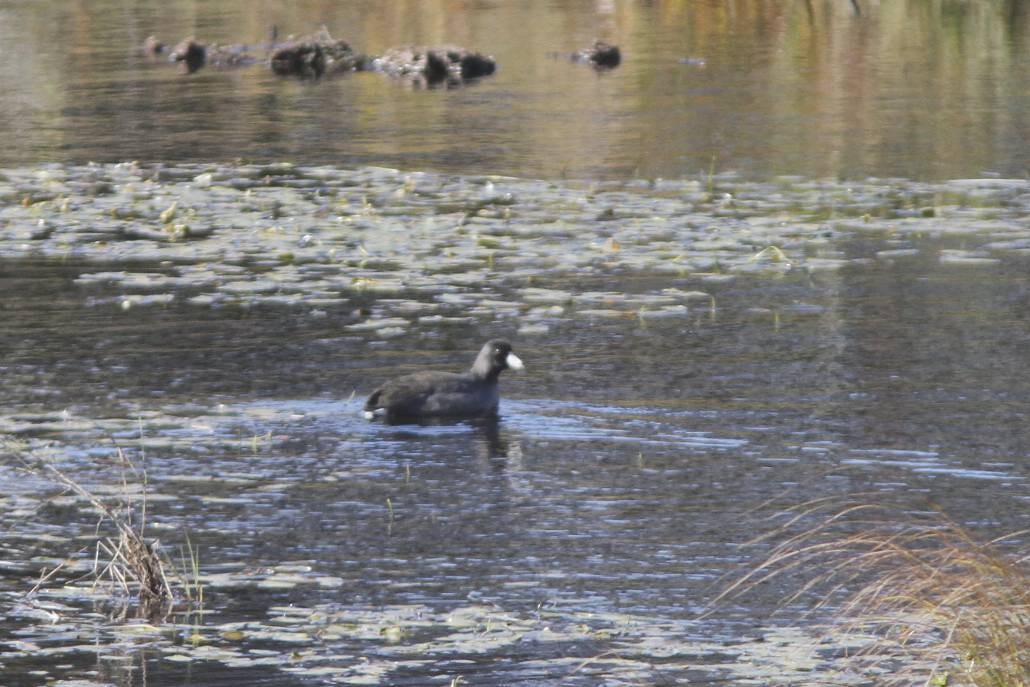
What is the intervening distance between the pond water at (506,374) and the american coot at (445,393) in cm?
15

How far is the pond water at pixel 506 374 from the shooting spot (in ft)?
29.4

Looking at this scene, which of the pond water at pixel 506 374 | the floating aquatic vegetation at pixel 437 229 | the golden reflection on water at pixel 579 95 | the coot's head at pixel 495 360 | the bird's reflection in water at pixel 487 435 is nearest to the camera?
the pond water at pixel 506 374

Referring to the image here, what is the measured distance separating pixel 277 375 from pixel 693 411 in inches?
121

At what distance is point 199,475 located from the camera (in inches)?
451

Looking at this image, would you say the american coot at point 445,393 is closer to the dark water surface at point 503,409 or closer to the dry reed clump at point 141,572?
the dark water surface at point 503,409

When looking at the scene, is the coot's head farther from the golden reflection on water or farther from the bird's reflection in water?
the golden reflection on water

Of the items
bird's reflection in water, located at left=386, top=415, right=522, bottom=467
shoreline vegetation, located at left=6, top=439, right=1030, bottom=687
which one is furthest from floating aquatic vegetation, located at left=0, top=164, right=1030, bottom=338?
shoreline vegetation, located at left=6, top=439, right=1030, bottom=687

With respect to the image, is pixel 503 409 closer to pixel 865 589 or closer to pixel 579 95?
pixel 865 589

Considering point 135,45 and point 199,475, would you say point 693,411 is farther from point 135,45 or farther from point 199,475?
point 135,45

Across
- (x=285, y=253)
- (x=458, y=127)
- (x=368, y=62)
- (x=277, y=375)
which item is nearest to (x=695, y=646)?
(x=277, y=375)

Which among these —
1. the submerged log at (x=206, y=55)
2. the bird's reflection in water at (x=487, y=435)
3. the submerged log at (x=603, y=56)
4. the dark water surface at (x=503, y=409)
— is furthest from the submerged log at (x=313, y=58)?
the bird's reflection in water at (x=487, y=435)

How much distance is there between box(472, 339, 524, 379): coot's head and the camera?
13125 mm

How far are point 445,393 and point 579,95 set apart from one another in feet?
59.8

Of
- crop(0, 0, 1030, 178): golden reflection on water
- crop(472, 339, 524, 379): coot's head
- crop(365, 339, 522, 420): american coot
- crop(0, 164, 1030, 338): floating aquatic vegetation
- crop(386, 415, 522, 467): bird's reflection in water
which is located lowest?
crop(386, 415, 522, 467): bird's reflection in water
